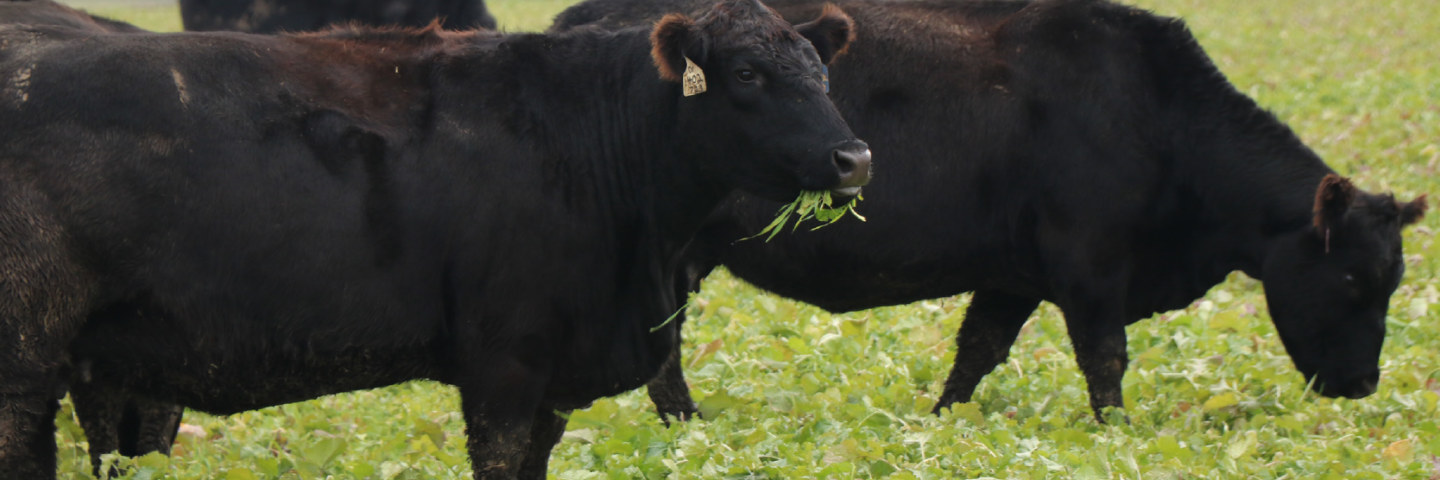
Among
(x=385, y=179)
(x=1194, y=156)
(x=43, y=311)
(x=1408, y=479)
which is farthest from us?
(x=1194, y=156)

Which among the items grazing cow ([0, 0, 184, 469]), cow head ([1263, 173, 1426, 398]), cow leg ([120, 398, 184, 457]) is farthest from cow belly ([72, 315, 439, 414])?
cow head ([1263, 173, 1426, 398])

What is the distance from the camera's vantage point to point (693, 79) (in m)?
4.97

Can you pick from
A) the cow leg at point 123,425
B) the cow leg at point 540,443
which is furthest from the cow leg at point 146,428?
the cow leg at point 540,443

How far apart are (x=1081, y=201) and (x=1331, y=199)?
1.17 meters

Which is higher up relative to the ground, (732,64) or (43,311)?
(732,64)

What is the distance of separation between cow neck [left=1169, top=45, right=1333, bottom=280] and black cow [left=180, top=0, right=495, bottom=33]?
18.4ft

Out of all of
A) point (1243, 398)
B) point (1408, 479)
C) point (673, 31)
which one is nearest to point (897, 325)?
point (1243, 398)

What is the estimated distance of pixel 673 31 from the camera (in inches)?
197

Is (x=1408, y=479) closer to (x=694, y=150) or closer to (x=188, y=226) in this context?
(x=694, y=150)

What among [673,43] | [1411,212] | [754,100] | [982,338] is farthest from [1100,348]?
[673,43]

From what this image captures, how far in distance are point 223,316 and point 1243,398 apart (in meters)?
5.11

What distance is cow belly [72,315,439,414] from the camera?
15.3 ft

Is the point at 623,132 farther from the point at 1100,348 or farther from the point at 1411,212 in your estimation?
the point at 1411,212

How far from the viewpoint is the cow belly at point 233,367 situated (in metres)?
4.66
